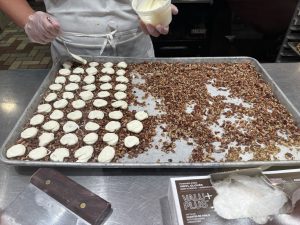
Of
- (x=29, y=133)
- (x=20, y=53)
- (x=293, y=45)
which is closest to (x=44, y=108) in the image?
(x=29, y=133)

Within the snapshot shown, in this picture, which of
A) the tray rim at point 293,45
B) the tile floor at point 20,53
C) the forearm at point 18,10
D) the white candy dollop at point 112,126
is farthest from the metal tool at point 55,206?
the tile floor at point 20,53

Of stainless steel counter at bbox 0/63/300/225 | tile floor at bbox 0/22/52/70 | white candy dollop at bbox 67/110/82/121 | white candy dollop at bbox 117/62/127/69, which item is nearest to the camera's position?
stainless steel counter at bbox 0/63/300/225

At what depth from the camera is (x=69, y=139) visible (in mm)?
1135

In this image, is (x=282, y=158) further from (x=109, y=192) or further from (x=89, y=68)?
(x=89, y=68)

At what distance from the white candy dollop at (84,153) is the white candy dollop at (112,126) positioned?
0.14 meters

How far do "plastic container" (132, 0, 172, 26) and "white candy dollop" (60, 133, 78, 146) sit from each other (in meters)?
0.64

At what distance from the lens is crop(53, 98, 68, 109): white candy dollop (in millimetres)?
1316

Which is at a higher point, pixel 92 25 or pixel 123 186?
pixel 92 25

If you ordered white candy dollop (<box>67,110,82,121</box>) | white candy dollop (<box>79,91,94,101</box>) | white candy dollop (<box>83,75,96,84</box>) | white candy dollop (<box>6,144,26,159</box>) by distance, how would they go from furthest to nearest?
white candy dollop (<box>83,75,96,84</box>), white candy dollop (<box>79,91,94,101</box>), white candy dollop (<box>67,110,82,121</box>), white candy dollop (<box>6,144,26,159</box>)

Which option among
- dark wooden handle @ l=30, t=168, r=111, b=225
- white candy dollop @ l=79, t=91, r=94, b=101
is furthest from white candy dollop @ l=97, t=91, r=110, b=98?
dark wooden handle @ l=30, t=168, r=111, b=225

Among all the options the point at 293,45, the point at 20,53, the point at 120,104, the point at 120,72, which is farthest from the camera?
the point at 20,53

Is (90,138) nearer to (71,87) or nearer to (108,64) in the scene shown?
(71,87)

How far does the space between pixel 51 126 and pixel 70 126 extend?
3.1 inches

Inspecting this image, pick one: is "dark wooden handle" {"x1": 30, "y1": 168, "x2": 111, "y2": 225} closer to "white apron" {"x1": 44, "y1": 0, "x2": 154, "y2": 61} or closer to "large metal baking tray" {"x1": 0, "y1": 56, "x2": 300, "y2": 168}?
"large metal baking tray" {"x1": 0, "y1": 56, "x2": 300, "y2": 168}
